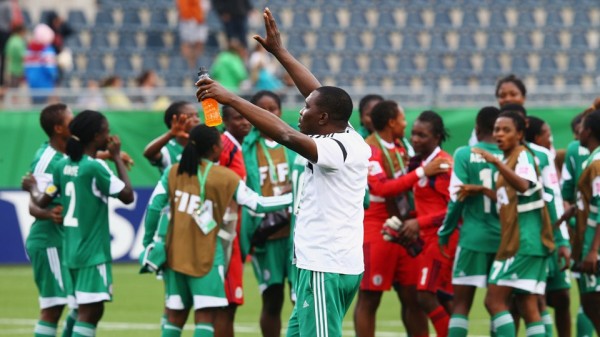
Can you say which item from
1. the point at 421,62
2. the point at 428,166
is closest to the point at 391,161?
the point at 428,166

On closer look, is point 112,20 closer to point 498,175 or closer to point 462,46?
point 462,46

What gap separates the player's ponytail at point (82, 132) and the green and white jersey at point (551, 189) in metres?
3.37

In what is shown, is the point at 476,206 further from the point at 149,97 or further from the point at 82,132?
the point at 149,97

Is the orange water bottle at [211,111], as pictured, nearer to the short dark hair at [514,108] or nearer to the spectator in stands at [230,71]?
the short dark hair at [514,108]

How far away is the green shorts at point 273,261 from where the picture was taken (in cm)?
1070

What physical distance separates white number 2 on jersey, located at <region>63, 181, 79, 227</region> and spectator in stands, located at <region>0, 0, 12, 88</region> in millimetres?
13147

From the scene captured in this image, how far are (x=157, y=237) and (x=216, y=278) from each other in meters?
0.55

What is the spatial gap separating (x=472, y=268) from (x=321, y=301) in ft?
9.17

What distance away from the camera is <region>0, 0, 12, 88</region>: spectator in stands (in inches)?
895

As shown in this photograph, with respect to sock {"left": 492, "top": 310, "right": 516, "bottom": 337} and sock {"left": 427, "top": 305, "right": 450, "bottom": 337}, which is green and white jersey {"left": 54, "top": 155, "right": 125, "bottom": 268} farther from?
sock {"left": 492, "top": 310, "right": 516, "bottom": 337}

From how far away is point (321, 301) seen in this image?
749cm

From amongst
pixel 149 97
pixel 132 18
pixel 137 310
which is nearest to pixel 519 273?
pixel 137 310

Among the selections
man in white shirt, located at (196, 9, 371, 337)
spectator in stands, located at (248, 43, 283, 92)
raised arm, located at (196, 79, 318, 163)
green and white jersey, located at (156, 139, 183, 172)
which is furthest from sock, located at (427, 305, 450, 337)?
spectator in stands, located at (248, 43, 283, 92)

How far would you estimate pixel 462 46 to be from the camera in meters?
25.3
